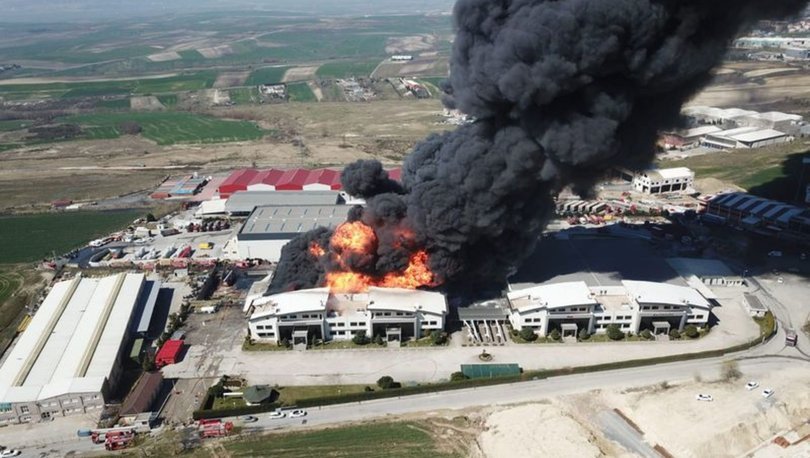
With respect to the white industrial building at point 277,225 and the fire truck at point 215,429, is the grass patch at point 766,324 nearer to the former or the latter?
the white industrial building at point 277,225

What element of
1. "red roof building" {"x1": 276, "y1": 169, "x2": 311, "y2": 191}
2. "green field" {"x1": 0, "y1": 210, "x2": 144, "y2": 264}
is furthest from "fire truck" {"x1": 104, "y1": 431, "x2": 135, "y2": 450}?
"red roof building" {"x1": 276, "y1": 169, "x2": 311, "y2": 191}

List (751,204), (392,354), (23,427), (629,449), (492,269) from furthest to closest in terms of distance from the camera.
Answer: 1. (751,204)
2. (492,269)
3. (392,354)
4. (23,427)
5. (629,449)

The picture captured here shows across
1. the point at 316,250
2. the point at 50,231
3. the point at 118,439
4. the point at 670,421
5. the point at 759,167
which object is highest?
the point at 316,250

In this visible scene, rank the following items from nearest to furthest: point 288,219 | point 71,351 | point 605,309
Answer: point 71,351
point 605,309
point 288,219

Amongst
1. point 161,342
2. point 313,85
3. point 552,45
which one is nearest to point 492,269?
point 552,45

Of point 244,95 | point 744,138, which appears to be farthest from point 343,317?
point 244,95

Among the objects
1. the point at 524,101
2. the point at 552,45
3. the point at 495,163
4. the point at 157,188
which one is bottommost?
the point at 157,188

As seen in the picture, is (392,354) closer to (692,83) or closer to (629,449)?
(629,449)

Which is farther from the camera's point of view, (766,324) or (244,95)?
(244,95)

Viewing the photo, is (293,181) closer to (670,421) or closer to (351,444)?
(351,444)
